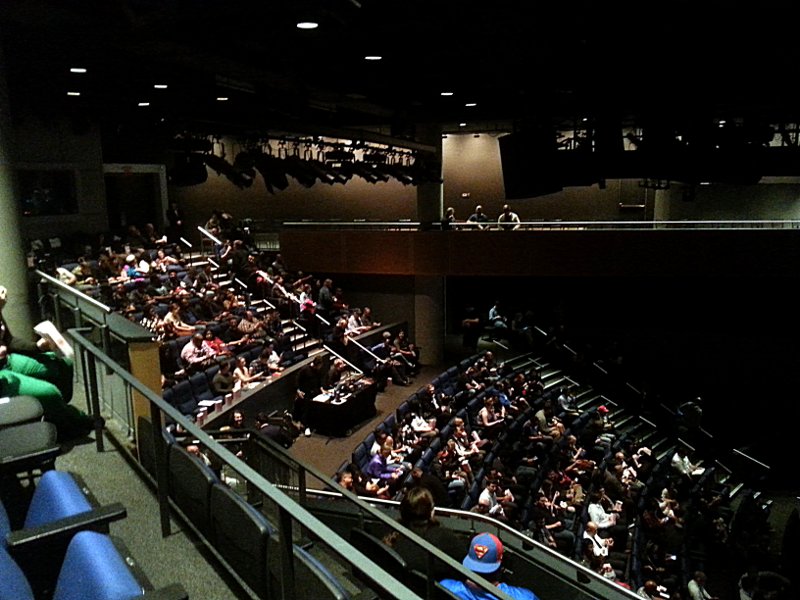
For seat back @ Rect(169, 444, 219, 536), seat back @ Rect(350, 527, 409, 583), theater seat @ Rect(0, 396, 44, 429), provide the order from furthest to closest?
seat back @ Rect(350, 527, 409, 583), theater seat @ Rect(0, 396, 44, 429), seat back @ Rect(169, 444, 219, 536)

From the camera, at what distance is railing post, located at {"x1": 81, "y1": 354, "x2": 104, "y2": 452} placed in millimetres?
3955

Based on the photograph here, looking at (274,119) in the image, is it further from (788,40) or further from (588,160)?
(788,40)

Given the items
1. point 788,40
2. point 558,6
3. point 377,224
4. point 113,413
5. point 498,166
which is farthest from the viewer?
point 498,166

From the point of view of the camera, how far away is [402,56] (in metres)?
8.17

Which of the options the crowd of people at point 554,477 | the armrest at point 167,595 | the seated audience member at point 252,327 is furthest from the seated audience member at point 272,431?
the armrest at point 167,595

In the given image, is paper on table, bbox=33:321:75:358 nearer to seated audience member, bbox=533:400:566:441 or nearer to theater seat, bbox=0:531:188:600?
theater seat, bbox=0:531:188:600

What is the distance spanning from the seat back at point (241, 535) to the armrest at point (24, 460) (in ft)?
2.11

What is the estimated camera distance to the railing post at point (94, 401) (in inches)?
156

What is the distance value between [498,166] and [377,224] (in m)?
4.69

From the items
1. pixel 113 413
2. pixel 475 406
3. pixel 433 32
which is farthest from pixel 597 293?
pixel 113 413

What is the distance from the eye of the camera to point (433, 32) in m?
7.07

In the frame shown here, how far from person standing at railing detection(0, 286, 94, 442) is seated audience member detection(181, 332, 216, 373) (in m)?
4.79

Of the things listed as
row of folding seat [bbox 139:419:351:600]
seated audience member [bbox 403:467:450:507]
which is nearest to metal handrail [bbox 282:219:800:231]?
seated audience member [bbox 403:467:450:507]

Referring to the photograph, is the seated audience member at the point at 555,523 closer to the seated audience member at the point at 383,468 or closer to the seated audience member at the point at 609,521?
the seated audience member at the point at 609,521
